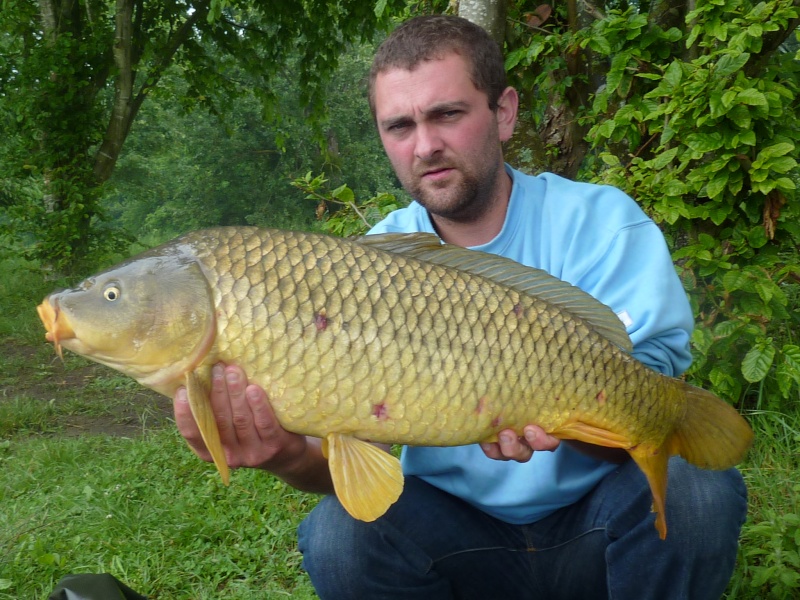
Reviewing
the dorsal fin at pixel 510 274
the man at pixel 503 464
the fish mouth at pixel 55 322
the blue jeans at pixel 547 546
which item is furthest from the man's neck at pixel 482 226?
the fish mouth at pixel 55 322

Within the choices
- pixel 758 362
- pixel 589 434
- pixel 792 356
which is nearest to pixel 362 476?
pixel 589 434

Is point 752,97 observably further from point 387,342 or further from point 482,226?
point 387,342

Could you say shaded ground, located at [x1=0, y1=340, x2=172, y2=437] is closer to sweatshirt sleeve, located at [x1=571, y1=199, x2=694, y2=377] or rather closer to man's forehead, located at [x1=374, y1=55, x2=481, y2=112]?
man's forehead, located at [x1=374, y1=55, x2=481, y2=112]

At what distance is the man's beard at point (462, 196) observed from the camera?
1652 millimetres

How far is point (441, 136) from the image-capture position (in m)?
1.68

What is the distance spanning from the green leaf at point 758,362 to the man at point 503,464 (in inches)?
24.8

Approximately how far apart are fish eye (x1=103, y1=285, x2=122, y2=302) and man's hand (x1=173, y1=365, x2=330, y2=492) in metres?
0.17

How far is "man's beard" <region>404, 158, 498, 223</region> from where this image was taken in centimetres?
165

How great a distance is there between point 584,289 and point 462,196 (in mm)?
333

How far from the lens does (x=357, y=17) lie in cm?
615

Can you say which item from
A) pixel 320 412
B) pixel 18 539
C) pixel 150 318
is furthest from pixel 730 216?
pixel 18 539

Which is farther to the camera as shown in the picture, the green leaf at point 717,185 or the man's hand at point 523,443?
the green leaf at point 717,185

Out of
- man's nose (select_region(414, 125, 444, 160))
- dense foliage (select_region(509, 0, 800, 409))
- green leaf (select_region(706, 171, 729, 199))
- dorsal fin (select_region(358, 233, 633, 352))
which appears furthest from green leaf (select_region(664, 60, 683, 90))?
dorsal fin (select_region(358, 233, 633, 352))

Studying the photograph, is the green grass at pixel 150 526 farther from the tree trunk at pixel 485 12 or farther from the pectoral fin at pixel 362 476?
the tree trunk at pixel 485 12
